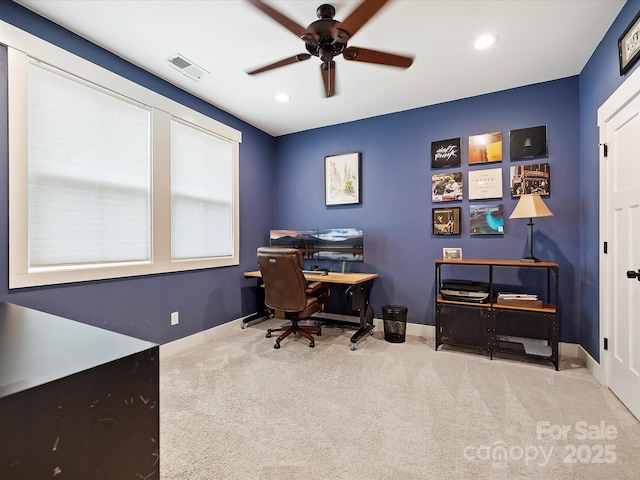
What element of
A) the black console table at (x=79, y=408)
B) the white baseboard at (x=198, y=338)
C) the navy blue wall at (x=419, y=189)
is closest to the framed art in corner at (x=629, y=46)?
the navy blue wall at (x=419, y=189)

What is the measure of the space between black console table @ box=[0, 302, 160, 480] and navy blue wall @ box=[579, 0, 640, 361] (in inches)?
121

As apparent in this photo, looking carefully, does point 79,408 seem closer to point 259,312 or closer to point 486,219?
point 486,219

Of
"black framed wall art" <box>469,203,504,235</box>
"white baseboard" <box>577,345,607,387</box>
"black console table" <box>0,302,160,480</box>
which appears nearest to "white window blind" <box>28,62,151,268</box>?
"black console table" <box>0,302,160,480</box>

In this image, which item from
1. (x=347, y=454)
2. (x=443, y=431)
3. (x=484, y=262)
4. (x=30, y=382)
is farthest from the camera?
(x=484, y=262)

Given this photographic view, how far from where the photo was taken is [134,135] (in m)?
2.62

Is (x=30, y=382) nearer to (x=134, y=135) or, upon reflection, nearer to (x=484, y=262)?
(x=134, y=135)

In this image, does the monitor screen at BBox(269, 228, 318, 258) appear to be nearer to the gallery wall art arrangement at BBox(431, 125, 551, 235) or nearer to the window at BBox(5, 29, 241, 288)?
the window at BBox(5, 29, 241, 288)

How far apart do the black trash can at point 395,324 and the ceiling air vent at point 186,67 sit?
2962 mm

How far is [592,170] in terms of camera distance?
2494mm

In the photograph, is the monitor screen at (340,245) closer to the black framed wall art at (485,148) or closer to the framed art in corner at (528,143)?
the black framed wall art at (485,148)

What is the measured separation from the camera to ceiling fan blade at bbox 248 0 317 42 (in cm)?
169

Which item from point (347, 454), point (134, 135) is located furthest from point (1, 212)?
point (347, 454)

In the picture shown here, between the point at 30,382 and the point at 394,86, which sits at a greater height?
the point at 394,86

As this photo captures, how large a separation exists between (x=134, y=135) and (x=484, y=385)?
11.5ft
